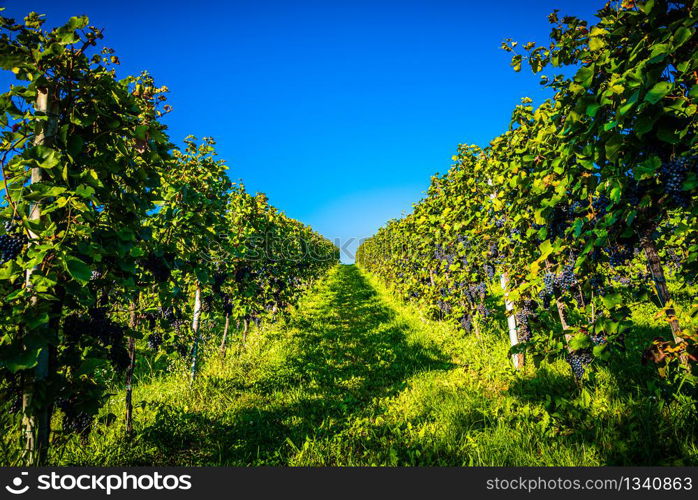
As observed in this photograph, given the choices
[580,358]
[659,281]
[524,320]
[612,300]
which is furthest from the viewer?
[524,320]

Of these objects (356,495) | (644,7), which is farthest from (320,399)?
(644,7)

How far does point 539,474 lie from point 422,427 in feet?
5.87

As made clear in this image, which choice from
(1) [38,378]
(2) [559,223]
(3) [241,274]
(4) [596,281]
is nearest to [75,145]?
(1) [38,378]

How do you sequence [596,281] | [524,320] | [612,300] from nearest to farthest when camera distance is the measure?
[612,300] → [596,281] → [524,320]

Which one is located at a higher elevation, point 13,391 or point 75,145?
point 75,145

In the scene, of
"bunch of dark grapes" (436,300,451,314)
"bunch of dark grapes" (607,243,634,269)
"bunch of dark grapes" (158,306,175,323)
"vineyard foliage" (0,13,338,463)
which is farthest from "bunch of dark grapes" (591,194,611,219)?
"bunch of dark grapes" (436,300,451,314)

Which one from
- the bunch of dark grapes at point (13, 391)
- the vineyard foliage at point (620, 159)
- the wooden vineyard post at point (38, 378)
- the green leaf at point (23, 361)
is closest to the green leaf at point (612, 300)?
the vineyard foliage at point (620, 159)

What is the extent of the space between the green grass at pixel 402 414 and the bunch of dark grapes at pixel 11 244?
6.39 feet

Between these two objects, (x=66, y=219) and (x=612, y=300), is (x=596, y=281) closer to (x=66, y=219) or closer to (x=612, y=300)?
(x=612, y=300)

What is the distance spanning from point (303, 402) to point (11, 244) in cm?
439

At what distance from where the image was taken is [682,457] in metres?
2.95

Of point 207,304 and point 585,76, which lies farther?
point 207,304

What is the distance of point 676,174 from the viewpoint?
→ 1.93m

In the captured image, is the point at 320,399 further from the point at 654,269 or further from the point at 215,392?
the point at 654,269
